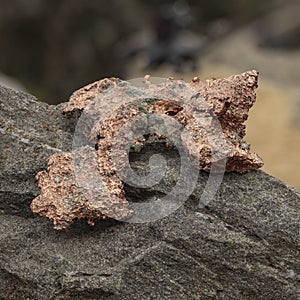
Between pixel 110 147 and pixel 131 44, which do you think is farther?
pixel 131 44

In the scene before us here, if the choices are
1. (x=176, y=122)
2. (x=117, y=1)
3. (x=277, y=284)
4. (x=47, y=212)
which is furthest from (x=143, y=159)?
(x=117, y=1)

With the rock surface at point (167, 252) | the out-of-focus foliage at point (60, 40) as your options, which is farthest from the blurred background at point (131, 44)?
the rock surface at point (167, 252)

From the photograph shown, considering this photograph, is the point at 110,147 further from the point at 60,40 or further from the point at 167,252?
the point at 60,40

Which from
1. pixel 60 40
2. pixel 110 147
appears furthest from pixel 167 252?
pixel 60 40

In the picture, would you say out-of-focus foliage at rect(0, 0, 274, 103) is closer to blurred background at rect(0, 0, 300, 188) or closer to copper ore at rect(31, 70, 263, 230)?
blurred background at rect(0, 0, 300, 188)

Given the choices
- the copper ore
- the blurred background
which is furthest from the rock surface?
the blurred background
